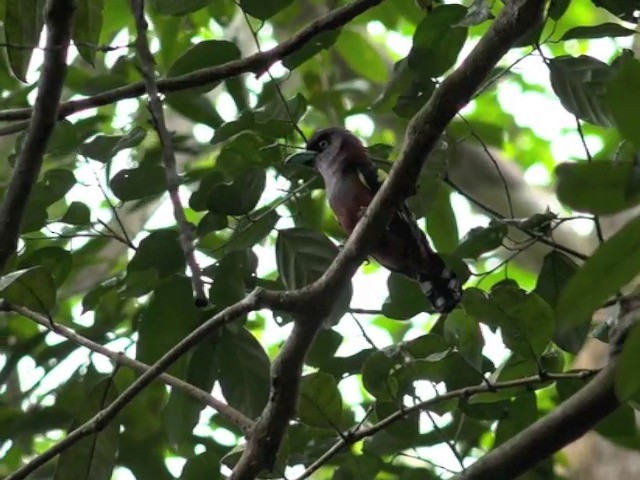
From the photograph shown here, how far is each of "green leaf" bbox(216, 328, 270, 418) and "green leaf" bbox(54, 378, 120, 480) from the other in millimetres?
211

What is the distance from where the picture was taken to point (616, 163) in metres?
0.72

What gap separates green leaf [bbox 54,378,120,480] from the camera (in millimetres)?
1753

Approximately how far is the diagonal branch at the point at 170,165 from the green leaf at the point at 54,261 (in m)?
0.54

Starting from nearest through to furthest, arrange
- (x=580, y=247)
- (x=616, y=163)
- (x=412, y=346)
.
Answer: (x=616, y=163), (x=412, y=346), (x=580, y=247)

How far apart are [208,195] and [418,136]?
518 mm

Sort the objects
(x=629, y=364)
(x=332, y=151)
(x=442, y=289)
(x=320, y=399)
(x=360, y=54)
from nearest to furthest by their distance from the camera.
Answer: (x=629, y=364), (x=320, y=399), (x=442, y=289), (x=332, y=151), (x=360, y=54)

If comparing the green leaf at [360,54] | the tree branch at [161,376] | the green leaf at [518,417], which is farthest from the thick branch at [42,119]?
the green leaf at [360,54]

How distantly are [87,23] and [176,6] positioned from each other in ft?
0.81

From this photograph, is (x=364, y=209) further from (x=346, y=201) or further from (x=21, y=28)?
(x=21, y=28)

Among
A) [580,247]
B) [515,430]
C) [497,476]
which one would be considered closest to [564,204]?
[497,476]

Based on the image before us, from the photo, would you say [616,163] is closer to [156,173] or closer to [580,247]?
[156,173]

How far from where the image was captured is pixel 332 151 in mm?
2523

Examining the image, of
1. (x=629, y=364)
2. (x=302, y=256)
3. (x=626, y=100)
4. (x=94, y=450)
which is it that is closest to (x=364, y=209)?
(x=302, y=256)

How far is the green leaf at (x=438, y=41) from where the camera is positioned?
5.68ft
